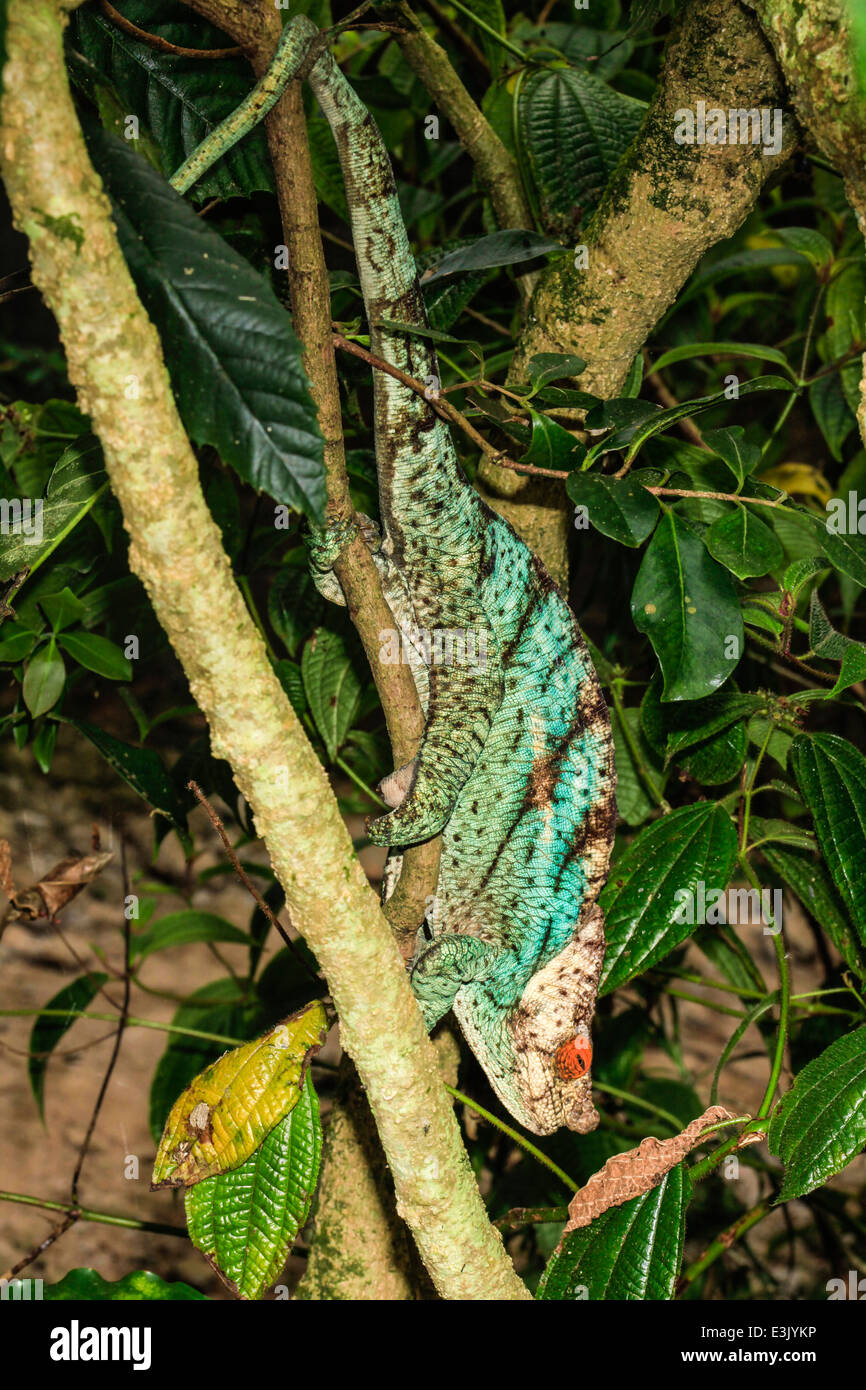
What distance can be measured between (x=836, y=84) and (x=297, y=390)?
1.60 feet

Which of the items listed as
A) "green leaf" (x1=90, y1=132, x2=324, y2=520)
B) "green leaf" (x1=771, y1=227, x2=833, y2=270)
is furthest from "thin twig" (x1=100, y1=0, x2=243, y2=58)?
"green leaf" (x1=771, y1=227, x2=833, y2=270)

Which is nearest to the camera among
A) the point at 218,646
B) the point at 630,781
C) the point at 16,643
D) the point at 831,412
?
the point at 218,646

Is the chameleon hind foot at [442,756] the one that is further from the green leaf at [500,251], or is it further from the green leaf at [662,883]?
the green leaf at [500,251]

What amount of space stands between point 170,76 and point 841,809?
107cm

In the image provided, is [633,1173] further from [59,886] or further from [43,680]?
[43,680]

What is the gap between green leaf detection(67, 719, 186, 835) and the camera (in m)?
1.40

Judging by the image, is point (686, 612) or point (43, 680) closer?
point (686, 612)

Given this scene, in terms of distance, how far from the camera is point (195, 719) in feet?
12.2

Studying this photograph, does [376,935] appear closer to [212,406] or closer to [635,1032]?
[212,406]

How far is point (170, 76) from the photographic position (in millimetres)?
981

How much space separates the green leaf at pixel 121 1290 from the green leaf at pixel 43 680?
0.69m

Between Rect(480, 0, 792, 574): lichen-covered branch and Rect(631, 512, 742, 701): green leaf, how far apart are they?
383mm

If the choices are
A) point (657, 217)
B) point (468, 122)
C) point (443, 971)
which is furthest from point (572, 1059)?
point (468, 122)

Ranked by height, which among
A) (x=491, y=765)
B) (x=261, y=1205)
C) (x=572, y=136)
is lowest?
(x=261, y=1205)
